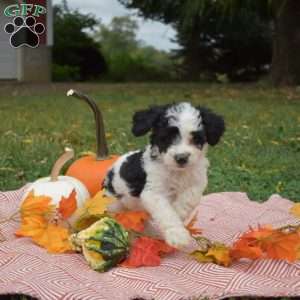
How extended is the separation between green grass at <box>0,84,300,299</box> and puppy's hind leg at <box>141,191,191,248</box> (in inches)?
85.0

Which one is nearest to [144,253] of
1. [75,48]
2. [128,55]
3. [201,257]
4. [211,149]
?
[201,257]

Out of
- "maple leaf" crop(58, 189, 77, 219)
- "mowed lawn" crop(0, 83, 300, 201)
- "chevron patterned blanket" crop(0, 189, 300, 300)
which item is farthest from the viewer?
"mowed lawn" crop(0, 83, 300, 201)

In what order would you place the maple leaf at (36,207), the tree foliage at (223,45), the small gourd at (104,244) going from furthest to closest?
the tree foliage at (223,45) → the maple leaf at (36,207) → the small gourd at (104,244)

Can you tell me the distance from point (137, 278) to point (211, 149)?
4.22 m

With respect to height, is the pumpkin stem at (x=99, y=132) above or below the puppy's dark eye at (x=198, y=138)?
below

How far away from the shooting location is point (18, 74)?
61.9ft

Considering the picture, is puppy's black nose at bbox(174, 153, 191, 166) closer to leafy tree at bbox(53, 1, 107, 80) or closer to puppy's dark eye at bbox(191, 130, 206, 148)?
puppy's dark eye at bbox(191, 130, 206, 148)

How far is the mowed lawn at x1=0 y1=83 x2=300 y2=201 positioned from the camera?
A: 6.38 metres

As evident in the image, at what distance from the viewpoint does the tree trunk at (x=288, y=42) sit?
17.5 metres

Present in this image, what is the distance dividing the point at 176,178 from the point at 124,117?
22.9 feet

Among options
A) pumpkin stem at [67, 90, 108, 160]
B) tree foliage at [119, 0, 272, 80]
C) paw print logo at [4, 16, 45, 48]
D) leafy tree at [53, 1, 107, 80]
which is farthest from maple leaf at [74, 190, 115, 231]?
tree foliage at [119, 0, 272, 80]

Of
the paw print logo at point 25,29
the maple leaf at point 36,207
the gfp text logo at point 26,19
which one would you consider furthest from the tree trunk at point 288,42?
the maple leaf at point 36,207

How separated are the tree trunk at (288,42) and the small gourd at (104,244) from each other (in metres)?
14.6

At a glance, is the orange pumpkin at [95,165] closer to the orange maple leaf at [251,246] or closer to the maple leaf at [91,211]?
the maple leaf at [91,211]
